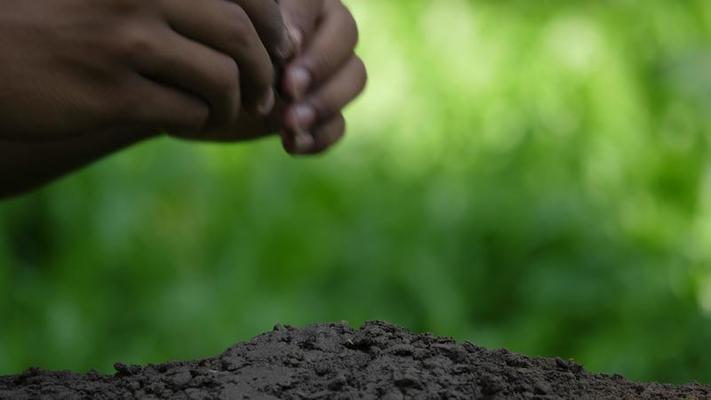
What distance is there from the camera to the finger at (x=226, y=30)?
127cm

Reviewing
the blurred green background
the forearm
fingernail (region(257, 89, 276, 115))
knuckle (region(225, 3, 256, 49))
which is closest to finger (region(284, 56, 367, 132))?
fingernail (region(257, 89, 276, 115))

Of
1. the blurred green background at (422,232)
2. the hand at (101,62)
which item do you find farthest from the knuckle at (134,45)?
the blurred green background at (422,232)

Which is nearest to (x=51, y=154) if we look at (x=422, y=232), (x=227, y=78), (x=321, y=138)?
(x=321, y=138)

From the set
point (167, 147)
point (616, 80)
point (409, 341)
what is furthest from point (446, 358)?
point (616, 80)

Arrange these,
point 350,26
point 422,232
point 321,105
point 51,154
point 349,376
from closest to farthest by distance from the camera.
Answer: point 349,376 < point 321,105 < point 350,26 < point 51,154 < point 422,232

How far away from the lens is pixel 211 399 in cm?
110

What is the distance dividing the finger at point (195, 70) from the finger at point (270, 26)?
0.25 ft

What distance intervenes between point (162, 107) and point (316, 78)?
14.6 inches

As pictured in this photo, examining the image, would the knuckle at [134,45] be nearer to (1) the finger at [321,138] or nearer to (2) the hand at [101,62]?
(2) the hand at [101,62]

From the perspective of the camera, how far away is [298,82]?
1503 millimetres

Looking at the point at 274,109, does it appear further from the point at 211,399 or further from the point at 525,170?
the point at 525,170

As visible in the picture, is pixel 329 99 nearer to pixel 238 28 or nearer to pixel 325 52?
pixel 325 52

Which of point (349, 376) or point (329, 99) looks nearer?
point (349, 376)

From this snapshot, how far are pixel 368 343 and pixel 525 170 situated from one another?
2.21 metres
